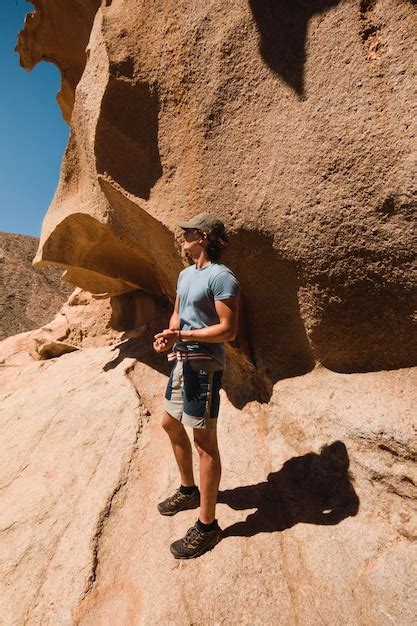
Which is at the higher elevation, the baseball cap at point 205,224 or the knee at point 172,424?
the baseball cap at point 205,224

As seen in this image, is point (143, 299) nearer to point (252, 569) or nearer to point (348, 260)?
point (348, 260)

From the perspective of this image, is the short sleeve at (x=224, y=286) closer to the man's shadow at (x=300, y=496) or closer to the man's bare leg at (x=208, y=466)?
the man's bare leg at (x=208, y=466)

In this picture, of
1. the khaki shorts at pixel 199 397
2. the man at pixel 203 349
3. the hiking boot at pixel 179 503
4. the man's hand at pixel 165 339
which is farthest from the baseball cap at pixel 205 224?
the hiking boot at pixel 179 503

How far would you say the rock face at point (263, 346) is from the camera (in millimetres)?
1983

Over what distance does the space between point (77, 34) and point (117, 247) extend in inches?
119

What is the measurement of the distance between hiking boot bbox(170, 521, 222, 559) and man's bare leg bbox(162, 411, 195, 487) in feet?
1.06

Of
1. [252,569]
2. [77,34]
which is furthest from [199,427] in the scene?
[77,34]

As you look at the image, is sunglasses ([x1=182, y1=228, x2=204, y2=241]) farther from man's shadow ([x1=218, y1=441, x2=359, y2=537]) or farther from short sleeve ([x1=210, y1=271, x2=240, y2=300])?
man's shadow ([x1=218, y1=441, x2=359, y2=537])

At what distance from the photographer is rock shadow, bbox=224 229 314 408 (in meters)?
2.62

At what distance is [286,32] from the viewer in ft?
8.04

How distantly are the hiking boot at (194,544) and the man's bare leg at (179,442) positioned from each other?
32 centimetres

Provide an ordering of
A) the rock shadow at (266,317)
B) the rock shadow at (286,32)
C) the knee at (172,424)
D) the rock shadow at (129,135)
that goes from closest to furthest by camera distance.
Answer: the knee at (172,424) → the rock shadow at (286,32) → the rock shadow at (266,317) → the rock shadow at (129,135)

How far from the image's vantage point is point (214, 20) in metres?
2.68

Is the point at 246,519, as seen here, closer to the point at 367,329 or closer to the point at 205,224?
the point at 367,329
